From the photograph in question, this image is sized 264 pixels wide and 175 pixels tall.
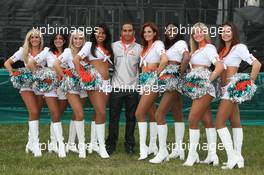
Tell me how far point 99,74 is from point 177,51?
1011mm

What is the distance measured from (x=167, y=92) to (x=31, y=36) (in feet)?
5.86

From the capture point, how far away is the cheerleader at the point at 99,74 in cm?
682

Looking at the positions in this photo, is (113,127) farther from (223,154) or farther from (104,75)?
(223,154)

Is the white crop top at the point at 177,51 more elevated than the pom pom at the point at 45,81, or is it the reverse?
the white crop top at the point at 177,51

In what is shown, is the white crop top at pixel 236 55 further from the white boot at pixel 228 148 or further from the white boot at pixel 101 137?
the white boot at pixel 101 137

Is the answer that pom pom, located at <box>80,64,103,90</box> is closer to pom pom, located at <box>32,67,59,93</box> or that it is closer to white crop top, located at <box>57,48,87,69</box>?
white crop top, located at <box>57,48,87,69</box>

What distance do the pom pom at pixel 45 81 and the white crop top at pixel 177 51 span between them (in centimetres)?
140

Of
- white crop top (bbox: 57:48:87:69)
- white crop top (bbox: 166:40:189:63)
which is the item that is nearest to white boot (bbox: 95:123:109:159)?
white crop top (bbox: 57:48:87:69)

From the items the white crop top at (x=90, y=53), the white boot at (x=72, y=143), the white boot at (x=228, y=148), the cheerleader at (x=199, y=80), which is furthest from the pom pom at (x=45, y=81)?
the white boot at (x=228, y=148)

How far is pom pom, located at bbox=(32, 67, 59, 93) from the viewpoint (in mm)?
6820

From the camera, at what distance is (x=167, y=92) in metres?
6.59

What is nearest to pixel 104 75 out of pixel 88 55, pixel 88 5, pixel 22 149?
pixel 88 55

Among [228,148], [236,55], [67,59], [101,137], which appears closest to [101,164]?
[101,137]

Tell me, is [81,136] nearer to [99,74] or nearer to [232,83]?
[99,74]
